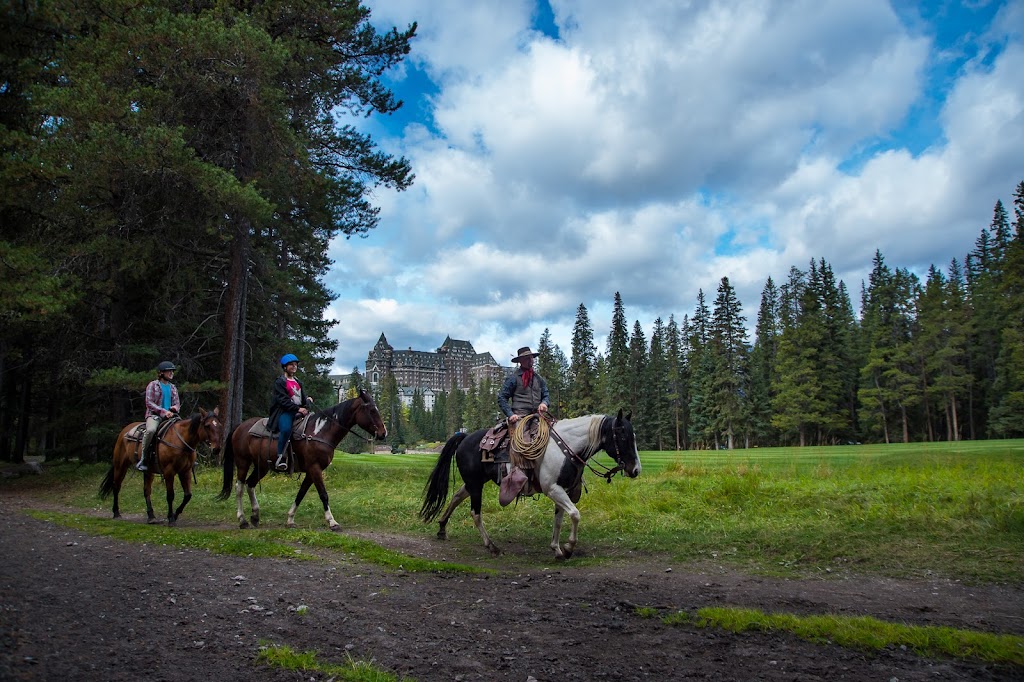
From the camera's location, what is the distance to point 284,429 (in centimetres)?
1118

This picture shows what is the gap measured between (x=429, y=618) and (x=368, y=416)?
20.2 feet

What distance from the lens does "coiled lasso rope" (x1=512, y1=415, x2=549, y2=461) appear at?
946 cm

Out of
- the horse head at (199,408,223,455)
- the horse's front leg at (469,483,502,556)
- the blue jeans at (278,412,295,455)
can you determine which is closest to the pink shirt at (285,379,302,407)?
the blue jeans at (278,412,295,455)

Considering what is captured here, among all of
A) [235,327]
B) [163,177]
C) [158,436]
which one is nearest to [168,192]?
[163,177]

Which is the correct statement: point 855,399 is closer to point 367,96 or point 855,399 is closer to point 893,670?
point 367,96

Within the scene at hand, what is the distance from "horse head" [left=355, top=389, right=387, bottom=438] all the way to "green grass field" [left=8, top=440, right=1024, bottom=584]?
83.5 inches

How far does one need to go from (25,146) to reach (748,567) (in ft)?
69.3

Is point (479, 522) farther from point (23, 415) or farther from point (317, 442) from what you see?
point (23, 415)

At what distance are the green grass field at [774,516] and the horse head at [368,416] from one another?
2121 millimetres

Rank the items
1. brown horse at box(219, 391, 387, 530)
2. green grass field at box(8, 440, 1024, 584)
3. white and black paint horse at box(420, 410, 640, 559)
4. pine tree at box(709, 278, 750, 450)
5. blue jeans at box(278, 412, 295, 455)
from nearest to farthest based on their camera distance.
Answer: green grass field at box(8, 440, 1024, 584) → white and black paint horse at box(420, 410, 640, 559) → blue jeans at box(278, 412, 295, 455) → brown horse at box(219, 391, 387, 530) → pine tree at box(709, 278, 750, 450)

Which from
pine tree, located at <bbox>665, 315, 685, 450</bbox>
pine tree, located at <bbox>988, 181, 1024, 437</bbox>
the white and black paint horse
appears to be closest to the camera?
the white and black paint horse

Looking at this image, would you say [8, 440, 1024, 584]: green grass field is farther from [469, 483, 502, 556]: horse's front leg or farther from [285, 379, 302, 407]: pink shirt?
[285, 379, 302, 407]: pink shirt

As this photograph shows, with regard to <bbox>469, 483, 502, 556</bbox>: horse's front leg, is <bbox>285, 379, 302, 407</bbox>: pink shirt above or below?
above

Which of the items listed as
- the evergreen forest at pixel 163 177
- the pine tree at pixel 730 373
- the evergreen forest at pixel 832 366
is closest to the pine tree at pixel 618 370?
the evergreen forest at pixel 832 366
